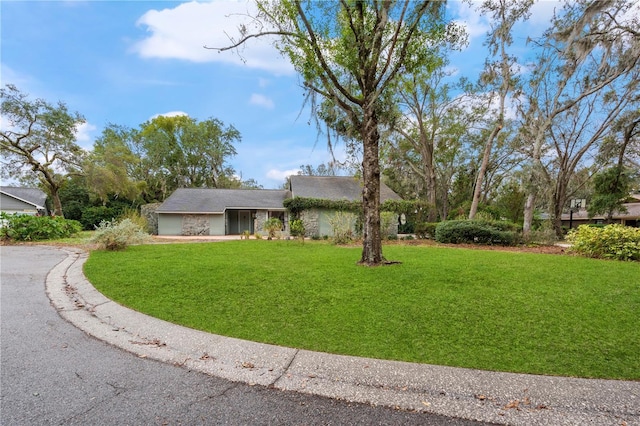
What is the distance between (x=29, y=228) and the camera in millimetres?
13133

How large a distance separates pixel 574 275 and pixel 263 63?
8293 mm

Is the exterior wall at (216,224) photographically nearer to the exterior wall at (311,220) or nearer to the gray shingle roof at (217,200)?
the gray shingle roof at (217,200)

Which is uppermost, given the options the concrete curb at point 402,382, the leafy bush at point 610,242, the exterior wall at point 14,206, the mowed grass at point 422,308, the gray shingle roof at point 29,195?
the gray shingle roof at point 29,195

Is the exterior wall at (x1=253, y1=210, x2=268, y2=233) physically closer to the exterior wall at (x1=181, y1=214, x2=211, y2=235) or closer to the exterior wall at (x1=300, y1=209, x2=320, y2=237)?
the exterior wall at (x1=181, y1=214, x2=211, y2=235)

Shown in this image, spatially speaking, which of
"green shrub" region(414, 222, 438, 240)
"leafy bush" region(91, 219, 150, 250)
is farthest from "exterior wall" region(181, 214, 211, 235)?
"green shrub" region(414, 222, 438, 240)

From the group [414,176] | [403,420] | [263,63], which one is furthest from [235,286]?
[414,176]

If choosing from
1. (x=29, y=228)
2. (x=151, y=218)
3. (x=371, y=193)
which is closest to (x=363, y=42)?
(x=371, y=193)

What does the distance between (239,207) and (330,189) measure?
6.81 metres

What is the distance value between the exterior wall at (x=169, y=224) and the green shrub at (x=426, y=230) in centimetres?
1584

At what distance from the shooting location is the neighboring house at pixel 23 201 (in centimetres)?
2508

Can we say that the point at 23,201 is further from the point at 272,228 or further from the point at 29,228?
the point at 272,228

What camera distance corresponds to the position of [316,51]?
246 inches

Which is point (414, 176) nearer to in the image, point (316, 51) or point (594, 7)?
point (594, 7)

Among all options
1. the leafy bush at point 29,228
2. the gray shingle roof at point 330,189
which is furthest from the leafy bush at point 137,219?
the gray shingle roof at point 330,189
